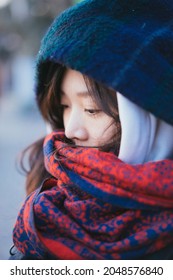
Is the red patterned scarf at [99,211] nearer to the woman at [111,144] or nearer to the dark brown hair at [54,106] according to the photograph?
the woman at [111,144]

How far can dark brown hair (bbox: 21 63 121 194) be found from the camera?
44.1 inches

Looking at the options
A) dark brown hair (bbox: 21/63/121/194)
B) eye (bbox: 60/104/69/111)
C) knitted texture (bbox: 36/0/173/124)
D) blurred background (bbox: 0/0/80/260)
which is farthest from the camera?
blurred background (bbox: 0/0/80/260)

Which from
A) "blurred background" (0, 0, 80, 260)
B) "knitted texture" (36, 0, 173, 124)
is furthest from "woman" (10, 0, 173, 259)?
"blurred background" (0, 0, 80, 260)

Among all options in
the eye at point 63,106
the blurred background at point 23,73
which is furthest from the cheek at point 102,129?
the blurred background at point 23,73

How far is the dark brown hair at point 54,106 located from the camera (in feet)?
3.67

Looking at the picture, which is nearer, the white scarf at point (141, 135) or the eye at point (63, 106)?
the white scarf at point (141, 135)

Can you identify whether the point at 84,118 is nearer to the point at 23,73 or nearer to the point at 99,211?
the point at 99,211

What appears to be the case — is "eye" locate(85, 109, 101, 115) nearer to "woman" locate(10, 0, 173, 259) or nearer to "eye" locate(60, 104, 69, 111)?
"woman" locate(10, 0, 173, 259)

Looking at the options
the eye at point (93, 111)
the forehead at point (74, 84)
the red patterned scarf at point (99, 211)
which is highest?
the forehead at point (74, 84)

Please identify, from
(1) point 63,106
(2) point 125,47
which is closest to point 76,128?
(1) point 63,106

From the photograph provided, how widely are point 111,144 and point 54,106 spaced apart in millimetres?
287

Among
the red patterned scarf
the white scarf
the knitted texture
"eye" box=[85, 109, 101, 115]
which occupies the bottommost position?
the red patterned scarf

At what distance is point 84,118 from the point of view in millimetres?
1177
